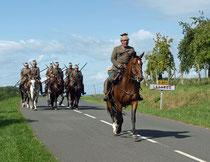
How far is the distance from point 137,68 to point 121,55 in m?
1.31

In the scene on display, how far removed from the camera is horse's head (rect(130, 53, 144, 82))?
30.1 feet

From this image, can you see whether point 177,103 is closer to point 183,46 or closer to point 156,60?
point 156,60

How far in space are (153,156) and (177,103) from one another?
1760cm

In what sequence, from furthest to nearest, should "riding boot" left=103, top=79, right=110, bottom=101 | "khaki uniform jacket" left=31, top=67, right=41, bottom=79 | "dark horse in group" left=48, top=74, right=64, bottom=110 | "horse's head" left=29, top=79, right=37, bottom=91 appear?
1. "dark horse in group" left=48, top=74, right=64, bottom=110
2. "khaki uniform jacket" left=31, top=67, right=41, bottom=79
3. "horse's head" left=29, top=79, right=37, bottom=91
4. "riding boot" left=103, top=79, right=110, bottom=101

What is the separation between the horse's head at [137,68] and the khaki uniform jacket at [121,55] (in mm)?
768

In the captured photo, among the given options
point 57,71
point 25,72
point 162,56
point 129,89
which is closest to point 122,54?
point 129,89

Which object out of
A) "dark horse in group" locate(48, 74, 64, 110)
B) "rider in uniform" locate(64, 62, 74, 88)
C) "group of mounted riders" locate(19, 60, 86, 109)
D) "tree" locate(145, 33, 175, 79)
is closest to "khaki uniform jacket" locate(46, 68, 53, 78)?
"group of mounted riders" locate(19, 60, 86, 109)

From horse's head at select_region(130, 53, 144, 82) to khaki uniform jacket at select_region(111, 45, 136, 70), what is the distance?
2.52ft

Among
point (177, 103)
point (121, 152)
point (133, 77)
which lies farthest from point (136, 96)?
point (177, 103)

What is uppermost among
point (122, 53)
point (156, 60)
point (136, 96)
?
point (156, 60)

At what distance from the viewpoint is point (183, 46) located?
4891 centimetres

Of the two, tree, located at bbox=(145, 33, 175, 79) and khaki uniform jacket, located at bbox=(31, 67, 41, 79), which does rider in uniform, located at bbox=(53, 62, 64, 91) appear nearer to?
khaki uniform jacket, located at bbox=(31, 67, 41, 79)

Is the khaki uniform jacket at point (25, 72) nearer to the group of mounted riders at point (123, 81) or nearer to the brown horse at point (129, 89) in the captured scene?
the group of mounted riders at point (123, 81)

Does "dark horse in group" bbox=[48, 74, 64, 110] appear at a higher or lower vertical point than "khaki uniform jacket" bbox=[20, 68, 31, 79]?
lower
